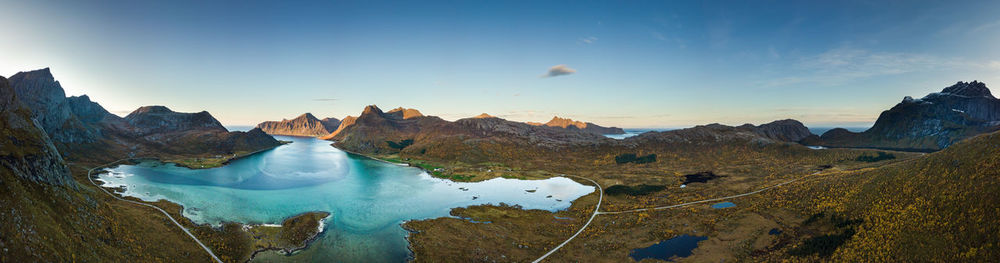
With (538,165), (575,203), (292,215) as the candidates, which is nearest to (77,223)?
(292,215)

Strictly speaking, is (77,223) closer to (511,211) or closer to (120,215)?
(120,215)

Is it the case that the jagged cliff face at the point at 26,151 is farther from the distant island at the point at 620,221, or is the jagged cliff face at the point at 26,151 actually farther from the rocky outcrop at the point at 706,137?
the rocky outcrop at the point at 706,137

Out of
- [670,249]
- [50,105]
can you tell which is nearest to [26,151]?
[670,249]

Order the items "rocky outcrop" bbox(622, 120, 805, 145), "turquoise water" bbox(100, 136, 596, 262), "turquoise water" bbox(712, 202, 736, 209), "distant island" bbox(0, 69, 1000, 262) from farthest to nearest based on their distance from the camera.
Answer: "rocky outcrop" bbox(622, 120, 805, 145) < "turquoise water" bbox(712, 202, 736, 209) < "turquoise water" bbox(100, 136, 596, 262) < "distant island" bbox(0, 69, 1000, 262)

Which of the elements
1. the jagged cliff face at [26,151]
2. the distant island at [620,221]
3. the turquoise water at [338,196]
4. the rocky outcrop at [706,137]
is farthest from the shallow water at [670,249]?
the rocky outcrop at [706,137]

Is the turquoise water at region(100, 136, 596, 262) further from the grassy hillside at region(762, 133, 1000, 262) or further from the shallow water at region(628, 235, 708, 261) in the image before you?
the grassy hillside at region(762, 133, 1000, 262)

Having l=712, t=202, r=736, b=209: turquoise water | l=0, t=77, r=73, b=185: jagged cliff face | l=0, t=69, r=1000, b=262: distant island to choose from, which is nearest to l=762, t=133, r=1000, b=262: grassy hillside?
l=0, t=69, r=1000, b=262: distant island

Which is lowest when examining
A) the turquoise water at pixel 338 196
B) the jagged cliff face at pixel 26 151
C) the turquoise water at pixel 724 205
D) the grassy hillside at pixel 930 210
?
the turquoise water at pixel 338 196
